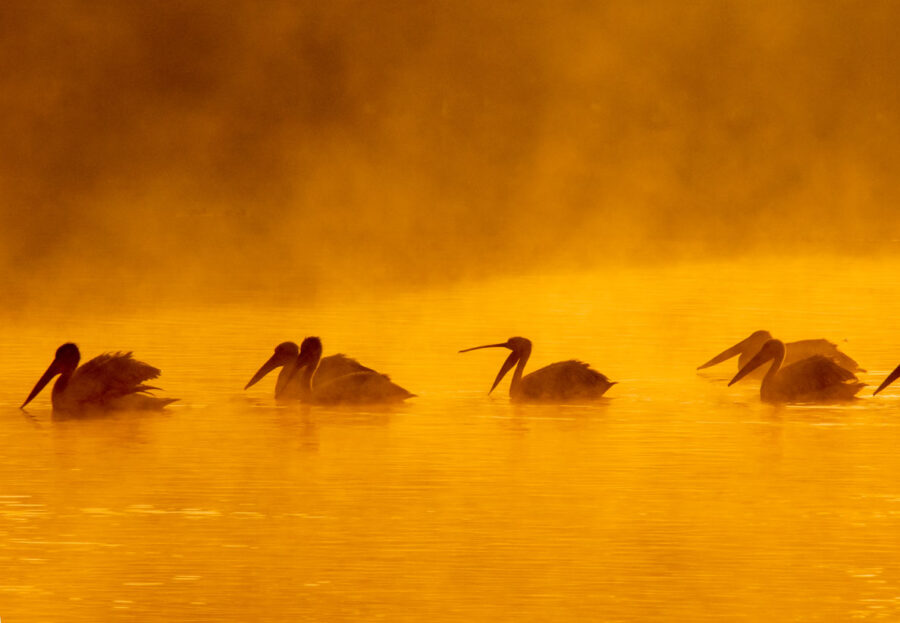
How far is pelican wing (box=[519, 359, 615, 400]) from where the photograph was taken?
1053cm

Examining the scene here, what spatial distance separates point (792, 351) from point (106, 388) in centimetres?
350

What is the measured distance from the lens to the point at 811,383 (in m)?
10.6

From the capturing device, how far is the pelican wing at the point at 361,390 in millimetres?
10398

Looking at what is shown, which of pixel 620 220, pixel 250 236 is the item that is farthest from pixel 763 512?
pixel 620 220

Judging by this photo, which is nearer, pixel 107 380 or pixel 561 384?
pixel 107 380

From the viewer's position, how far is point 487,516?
7.67m

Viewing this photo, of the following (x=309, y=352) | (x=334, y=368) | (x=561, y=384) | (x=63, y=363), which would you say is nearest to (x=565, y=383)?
(x=561, y=384)

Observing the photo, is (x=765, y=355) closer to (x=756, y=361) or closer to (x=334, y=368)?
(x=756, y=361)

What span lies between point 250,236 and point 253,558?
19075mm

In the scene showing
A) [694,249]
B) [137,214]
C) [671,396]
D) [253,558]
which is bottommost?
[253,558]

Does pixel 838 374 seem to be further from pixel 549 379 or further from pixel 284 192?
pixel 284 192

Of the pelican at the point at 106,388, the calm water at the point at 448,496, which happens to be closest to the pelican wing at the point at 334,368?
the calm water at the point at 448,496

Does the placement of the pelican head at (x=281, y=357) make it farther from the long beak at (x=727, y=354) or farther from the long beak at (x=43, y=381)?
the long beak at (x=727, y=354)

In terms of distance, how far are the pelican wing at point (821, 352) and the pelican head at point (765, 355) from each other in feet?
0.90
